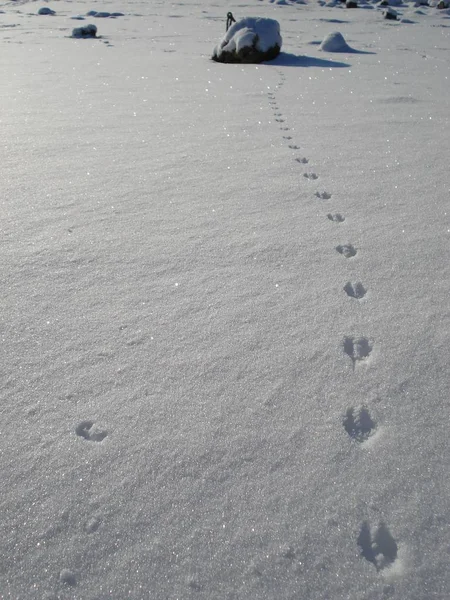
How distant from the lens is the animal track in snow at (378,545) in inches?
36.4

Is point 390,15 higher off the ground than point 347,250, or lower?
higher

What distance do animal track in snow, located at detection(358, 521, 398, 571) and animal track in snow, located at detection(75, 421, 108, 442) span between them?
62 cm

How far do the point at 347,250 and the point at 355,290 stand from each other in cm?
28

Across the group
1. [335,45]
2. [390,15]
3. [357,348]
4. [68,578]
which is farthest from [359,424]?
[390,15]

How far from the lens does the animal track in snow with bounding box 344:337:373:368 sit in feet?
4.66

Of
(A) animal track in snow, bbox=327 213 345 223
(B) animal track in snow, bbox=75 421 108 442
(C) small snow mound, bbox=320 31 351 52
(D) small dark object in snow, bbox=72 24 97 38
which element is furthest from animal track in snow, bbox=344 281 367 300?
(D) small dark object in snow, bbox=72 24 97 38

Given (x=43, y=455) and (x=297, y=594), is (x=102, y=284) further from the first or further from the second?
(x=297, y=594)

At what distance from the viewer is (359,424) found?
121cm

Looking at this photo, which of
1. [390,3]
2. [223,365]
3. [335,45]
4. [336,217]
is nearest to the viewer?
[223,365]

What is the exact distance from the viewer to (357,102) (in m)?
4.16

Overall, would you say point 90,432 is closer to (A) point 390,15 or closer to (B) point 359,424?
(B) point 359,424

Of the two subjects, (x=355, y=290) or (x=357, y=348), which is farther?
(x=355, y=290)

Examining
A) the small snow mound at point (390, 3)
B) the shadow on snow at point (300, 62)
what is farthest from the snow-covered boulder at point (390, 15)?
the shadow on snow at point (300, 62)

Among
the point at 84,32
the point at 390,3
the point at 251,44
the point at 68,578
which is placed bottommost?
the point at 68,578
